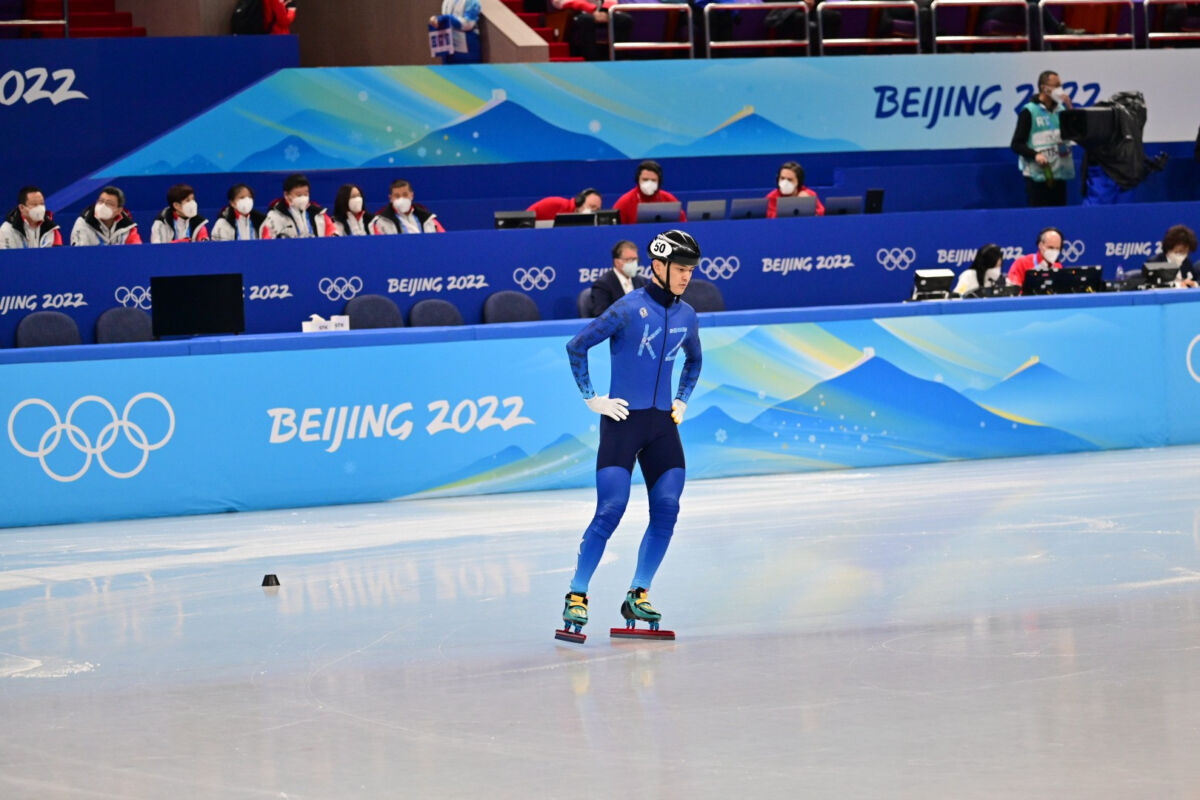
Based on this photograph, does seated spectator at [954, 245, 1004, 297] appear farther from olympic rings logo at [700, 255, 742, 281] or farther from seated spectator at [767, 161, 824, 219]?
olympic rings logo at [700, 255, 742, 281]

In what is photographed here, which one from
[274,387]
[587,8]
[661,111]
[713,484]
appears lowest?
[713,484]

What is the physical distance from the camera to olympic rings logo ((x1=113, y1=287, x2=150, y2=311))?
14.3 metres

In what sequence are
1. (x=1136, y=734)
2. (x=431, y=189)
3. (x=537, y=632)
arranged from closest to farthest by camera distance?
(x=1136, y=734), (x=537, y=632), (x=431, y=189)

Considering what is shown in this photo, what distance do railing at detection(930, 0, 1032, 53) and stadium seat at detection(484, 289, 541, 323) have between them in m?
7.59

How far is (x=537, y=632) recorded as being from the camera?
25.9ft

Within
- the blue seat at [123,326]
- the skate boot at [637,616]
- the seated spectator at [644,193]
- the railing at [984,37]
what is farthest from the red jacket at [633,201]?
the skate boot at [637,616]

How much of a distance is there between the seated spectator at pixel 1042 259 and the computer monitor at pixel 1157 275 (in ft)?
2.52

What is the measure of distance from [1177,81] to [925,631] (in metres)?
15.3

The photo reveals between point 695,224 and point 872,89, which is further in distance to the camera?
point 872,89

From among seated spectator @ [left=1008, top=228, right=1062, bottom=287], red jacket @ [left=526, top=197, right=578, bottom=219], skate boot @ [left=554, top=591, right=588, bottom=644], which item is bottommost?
skate boot @ [left=554, top=591, right=588, bottom=644]

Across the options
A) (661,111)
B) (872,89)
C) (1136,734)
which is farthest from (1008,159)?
(1136,734)

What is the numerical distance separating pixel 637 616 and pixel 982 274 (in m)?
8.90

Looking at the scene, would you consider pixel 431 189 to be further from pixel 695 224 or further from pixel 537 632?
pixel 537 632

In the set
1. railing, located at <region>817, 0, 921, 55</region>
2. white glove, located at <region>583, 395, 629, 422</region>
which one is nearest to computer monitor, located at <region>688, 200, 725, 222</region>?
railing, located at <region>817, 0, 921, 55</region>
